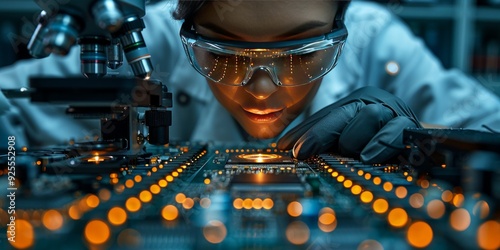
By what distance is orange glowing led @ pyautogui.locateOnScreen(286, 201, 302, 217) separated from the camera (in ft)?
1.52

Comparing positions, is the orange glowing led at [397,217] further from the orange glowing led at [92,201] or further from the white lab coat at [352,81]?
the white lab coat at [352,81]

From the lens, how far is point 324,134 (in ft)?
2.89

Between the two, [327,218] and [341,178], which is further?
[341,178]

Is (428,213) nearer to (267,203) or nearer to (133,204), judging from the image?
(267,203)

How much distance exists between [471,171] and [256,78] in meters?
0.46

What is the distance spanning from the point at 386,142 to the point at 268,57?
0.28m

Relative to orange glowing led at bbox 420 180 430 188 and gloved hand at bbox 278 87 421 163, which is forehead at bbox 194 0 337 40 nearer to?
gloved hand at bbox 278 87 421 163

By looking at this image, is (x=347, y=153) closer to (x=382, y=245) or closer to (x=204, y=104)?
(x=382, y=245)

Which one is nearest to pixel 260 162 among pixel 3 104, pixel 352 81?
pixel 3 104

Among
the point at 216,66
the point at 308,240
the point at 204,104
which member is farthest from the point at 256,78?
the point at 204,104

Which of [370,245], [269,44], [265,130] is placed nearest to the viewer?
[370,245]

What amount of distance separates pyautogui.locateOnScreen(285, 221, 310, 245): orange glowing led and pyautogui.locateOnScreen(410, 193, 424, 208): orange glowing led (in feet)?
0.45

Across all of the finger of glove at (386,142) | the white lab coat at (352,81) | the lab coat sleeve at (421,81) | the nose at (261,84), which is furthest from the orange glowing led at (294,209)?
the lab coat sleeve at (421,81)

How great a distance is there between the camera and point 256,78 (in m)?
0.87
